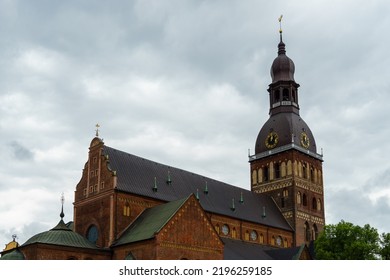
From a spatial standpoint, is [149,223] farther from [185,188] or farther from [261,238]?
[261,238]

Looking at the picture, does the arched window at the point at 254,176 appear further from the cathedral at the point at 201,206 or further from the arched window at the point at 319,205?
the arched window at the point at 319,205

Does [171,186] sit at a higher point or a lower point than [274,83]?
lower

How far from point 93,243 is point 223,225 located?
19.5 meters

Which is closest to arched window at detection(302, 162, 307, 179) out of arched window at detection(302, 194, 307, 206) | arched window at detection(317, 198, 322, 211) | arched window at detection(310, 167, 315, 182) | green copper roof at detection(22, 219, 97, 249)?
arched window at detection(310, 167, 315, 182)

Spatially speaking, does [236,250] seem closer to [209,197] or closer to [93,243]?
[209,197]

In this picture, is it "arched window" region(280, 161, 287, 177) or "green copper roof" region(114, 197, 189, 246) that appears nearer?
"green copper roof" region(114, 197, 189, 246)

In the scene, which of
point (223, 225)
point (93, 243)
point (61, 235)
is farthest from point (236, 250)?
point (61, 235)

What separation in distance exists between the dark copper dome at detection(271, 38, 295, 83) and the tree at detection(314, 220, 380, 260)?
37154 millimetres

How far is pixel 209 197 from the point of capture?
83.1m

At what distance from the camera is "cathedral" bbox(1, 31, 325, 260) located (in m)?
62.7

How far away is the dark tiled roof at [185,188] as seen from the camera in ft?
239

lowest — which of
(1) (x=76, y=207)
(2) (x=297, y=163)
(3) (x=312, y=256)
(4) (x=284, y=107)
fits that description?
(3) (x=312, y=256)

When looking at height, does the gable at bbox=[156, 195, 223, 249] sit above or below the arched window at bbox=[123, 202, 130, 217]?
below

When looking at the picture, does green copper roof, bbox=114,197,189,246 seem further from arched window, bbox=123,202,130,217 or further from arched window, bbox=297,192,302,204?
arched window, bbox=297,192,302,204
